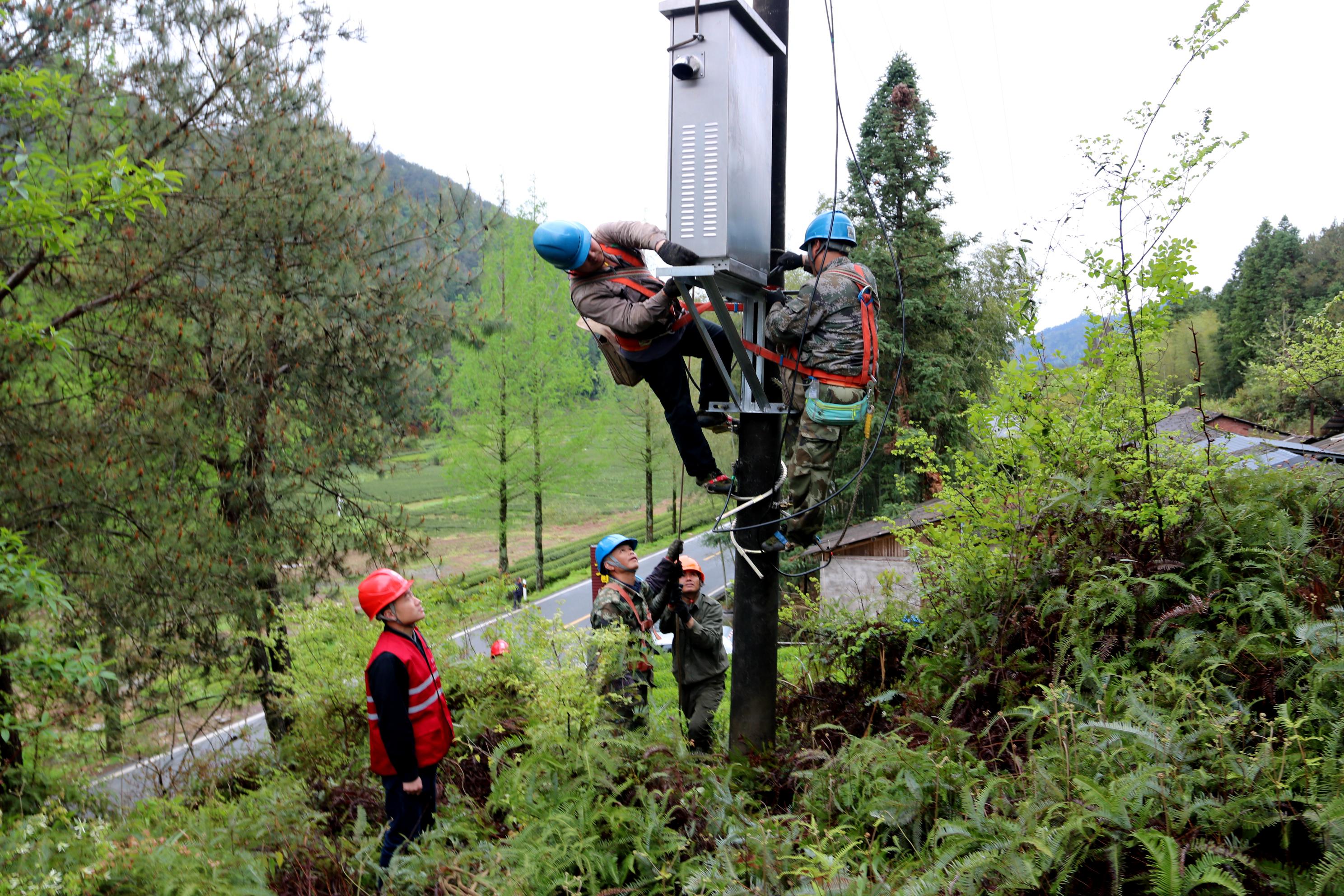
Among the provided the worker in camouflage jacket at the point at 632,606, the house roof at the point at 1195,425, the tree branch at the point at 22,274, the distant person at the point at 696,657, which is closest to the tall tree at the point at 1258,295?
the house roof at the point at 1195,425

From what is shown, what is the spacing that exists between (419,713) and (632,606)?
5.46 ft

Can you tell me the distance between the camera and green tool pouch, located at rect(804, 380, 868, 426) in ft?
15.1

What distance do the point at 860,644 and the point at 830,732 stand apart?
0.57m

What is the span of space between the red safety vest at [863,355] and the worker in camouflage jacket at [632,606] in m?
1.30

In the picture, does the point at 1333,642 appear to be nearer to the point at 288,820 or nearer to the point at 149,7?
the point at 288,820

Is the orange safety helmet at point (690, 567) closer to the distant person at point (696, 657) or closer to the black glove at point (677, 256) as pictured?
the distant person at point (696, 657)

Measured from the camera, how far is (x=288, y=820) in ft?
16.8

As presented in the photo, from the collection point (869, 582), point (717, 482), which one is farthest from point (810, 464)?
point (869, 582)

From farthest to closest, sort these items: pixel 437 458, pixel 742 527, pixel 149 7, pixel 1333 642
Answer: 1. pixel 437 458
2. pixel 149 7
3. pixel 742 527
4. pixel 1333 642

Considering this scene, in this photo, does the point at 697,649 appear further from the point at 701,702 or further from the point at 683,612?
the point at 683,612

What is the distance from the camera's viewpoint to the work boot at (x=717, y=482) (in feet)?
16.5

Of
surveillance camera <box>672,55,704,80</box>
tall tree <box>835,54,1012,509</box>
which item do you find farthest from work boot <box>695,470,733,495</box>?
tall tree <box>835,54,1012,509</box>

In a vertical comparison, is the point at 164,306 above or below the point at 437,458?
above

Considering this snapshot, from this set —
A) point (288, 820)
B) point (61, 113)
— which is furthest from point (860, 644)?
point (61, 113)
